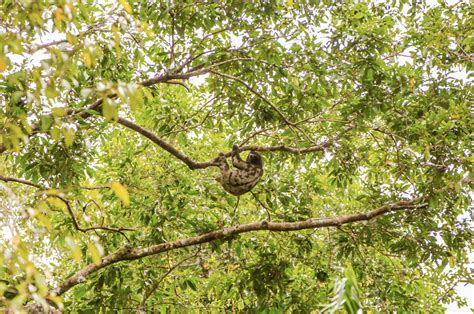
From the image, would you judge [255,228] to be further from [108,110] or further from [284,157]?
[108,110]

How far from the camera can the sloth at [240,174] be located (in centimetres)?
445

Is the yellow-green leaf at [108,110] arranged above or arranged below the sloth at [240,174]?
below

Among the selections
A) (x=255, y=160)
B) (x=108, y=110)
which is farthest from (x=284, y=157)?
(x=108, y=110)

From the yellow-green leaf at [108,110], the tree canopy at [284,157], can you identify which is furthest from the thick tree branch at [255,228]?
the yellow-green leaf at [108,110]

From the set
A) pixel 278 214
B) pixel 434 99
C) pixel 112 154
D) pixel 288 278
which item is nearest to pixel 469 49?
pixel 434 99

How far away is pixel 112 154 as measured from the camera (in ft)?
23.3

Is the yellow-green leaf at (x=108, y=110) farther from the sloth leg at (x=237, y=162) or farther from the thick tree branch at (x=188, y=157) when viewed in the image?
the sloth leg at (x=237, y=162)

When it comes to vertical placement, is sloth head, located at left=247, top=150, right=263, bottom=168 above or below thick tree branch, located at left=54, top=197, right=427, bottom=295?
above

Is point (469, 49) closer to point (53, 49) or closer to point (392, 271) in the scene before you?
point (392, 271)

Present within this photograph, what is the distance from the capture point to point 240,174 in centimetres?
445

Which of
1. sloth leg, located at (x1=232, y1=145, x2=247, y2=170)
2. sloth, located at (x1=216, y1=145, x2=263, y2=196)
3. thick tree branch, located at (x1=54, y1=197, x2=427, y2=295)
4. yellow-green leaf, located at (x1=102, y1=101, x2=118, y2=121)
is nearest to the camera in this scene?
yellow-green leaf, located at (x1=102, y1=101, x2=118, y2=121)

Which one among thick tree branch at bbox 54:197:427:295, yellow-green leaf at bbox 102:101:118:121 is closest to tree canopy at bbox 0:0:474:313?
thick tree branch at bbox 54:197:427:295

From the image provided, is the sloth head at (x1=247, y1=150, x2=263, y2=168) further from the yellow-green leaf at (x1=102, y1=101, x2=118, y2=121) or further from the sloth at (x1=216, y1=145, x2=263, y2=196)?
the yellow-green leaf at (x1=102, y1=101, x2=118, y2=121)

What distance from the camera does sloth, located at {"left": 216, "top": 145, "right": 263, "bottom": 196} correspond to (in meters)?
4.45
